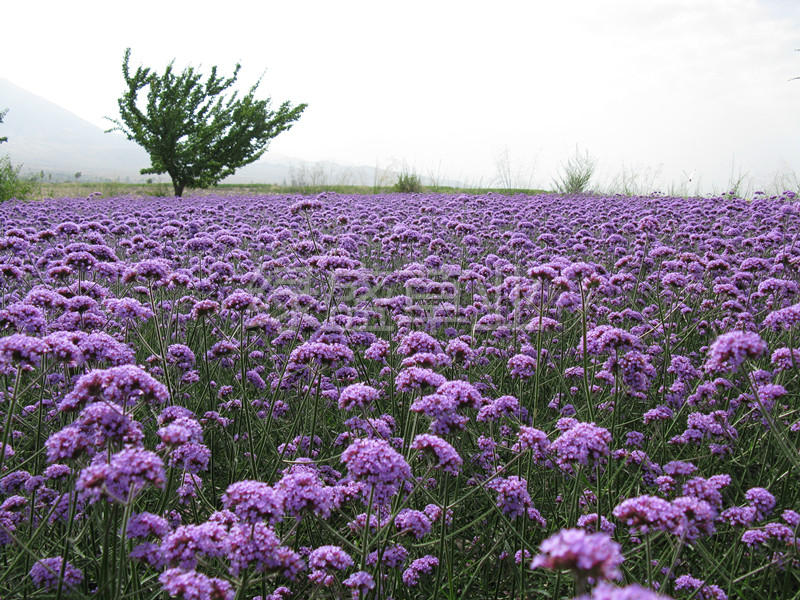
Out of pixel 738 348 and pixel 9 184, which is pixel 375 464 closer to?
pixel 738 348

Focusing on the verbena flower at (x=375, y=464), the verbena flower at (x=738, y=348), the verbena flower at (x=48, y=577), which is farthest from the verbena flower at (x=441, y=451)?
the verbena flower at (x=48, y=577)

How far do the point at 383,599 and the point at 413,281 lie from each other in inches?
126

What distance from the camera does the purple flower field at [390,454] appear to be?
1.99m

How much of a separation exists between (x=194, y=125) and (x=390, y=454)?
36367 millimetres

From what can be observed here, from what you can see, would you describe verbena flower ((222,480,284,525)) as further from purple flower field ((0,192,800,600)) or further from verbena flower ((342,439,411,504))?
verbena flower ((342,439,411,504))

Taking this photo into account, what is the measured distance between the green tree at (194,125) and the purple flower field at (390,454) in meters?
28.0

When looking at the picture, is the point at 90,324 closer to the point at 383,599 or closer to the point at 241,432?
the point at 241,432

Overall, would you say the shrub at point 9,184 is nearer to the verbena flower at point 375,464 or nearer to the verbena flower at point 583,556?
the verbena flower at point 375,464

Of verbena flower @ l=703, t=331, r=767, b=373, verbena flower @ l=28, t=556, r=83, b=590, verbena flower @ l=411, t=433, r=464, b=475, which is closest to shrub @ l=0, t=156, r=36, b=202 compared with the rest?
verbena flower @ l=28, t=556, r=83, b=590

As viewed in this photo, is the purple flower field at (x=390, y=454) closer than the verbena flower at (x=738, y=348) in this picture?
Yes

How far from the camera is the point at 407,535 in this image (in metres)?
2.82

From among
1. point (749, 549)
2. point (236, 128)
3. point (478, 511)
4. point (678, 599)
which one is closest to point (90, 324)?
point (478, 511)

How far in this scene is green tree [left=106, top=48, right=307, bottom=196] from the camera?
31.9 m

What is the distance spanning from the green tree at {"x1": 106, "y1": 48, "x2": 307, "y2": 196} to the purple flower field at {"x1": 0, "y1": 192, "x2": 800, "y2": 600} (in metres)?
28.0
